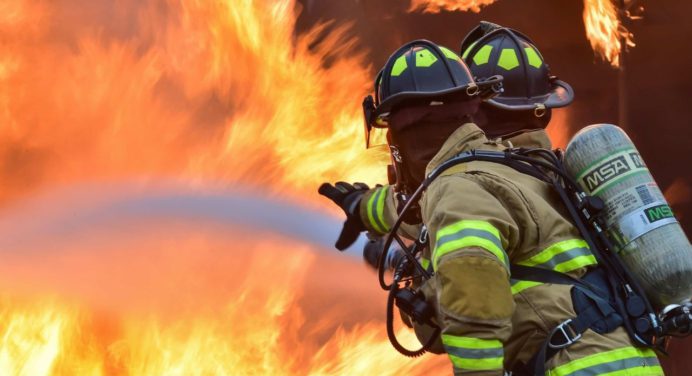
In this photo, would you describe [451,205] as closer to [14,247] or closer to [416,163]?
[416,163]

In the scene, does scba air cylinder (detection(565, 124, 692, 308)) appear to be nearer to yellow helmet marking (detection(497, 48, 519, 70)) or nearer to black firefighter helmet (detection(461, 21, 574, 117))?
black firefighter helmet (detection(461, 21, 574, 117))

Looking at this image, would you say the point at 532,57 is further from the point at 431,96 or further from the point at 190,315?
the point at 190,315

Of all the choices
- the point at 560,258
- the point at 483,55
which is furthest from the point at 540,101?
the point at 560,258

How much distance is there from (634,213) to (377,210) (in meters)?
1.35

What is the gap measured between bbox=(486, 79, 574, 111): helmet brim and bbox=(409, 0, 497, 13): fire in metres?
1.82

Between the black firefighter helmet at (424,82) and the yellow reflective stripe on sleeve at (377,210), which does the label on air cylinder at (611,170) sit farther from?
the yellow reflective stripe on sleeve at (377,210)

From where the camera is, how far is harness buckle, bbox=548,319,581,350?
2.58 metres

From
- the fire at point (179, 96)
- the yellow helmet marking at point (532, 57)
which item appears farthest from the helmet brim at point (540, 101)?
the fire at point (179, 96)

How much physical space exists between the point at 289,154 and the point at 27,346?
1.84 m

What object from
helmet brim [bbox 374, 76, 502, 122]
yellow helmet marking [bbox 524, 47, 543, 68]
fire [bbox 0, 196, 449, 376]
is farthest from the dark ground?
helmet brim [bbox 374, 76, 502, 122]

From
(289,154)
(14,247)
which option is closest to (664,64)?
(289,154)

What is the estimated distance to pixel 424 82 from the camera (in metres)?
3.08

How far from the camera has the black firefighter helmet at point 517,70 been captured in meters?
3.94

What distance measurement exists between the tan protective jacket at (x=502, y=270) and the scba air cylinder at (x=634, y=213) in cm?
13
